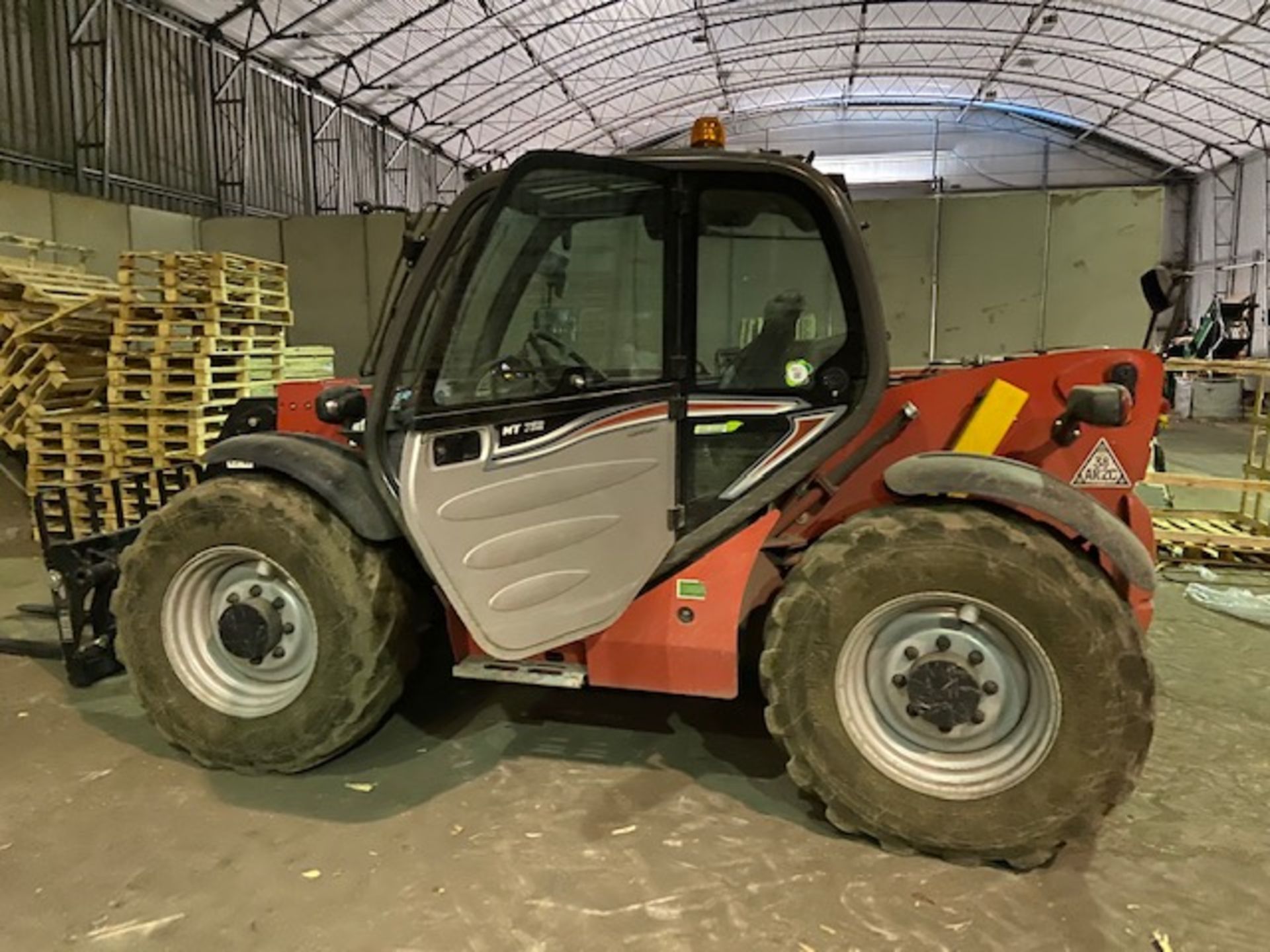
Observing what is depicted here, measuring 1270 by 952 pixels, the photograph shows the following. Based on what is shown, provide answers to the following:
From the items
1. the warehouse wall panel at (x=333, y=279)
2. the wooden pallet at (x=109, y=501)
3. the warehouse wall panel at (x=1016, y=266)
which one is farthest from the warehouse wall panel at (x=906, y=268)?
the wooden pallet at (x=109, y=501)

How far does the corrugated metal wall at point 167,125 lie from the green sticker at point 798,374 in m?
12.2

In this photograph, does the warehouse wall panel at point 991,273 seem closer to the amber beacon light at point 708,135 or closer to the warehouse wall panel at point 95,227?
the amber beacon light at point 708,135

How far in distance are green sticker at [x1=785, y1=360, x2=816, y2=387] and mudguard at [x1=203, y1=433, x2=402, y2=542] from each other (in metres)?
1.57

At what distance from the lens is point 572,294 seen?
334cm

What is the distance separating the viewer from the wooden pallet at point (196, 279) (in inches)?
311

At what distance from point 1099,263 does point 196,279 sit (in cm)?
1083

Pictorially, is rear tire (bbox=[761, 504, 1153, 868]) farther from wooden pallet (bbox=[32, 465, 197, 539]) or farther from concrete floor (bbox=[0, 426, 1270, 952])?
wooden pallet (bbox=[32, 465, 197, 539])

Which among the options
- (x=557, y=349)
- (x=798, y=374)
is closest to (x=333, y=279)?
(x=557, y=349)

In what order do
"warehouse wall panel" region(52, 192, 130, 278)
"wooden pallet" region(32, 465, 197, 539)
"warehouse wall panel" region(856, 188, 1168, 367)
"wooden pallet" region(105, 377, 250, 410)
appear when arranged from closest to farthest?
"wooden pallet" region(32, 465, 197, 539), "wooden pallet" region(105, 377, 250, 410), "warehouse wall panel" region(52, 192, 130, 278), "warehouse wall panel" region(856, 188, 1168, 367)

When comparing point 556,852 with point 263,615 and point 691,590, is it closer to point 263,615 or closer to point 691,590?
point 691,590

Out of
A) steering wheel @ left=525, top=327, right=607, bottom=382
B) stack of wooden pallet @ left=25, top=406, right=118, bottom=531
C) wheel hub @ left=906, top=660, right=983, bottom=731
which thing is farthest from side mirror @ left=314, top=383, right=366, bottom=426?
stack of wooden pallet @ left=25, top=406, right=118, bottom=531

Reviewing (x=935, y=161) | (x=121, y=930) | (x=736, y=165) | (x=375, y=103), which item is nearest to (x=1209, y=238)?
(x=935, y=161)

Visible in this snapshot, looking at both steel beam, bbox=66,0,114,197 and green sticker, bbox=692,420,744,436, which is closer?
green sticker, bbox=692,420,744,436

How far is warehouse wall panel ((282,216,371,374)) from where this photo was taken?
13.9 metres
